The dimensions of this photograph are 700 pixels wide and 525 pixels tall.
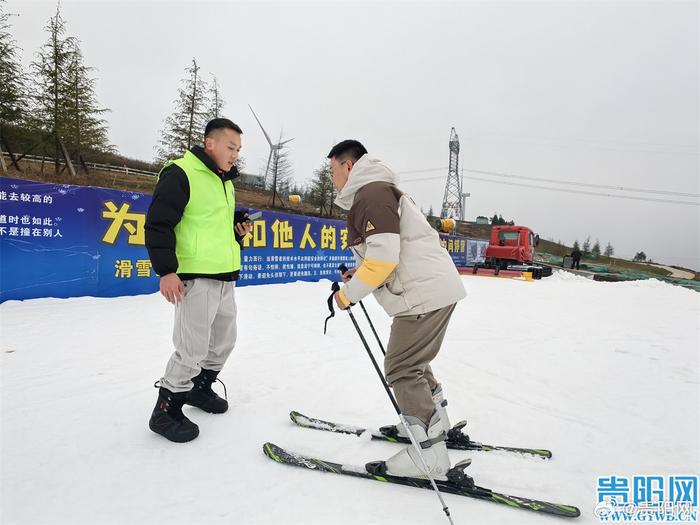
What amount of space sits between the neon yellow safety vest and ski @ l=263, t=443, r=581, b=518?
1.23 metres

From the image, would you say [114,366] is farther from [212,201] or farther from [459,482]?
[459,482]

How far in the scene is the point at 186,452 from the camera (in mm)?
2160

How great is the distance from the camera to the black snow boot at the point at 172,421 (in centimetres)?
225

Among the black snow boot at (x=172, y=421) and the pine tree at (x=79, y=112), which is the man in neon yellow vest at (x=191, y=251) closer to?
the black snow boot at (x=172, y=421)

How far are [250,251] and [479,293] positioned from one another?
22.4ft

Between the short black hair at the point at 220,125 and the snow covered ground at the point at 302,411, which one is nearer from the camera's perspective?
the snow covered ground at the point at 302,411

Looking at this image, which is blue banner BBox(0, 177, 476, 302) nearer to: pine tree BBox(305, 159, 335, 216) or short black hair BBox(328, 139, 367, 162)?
short black hair BBox(328, 139, 367, 162)

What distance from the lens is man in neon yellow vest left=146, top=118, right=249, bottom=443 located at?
7.18 ft

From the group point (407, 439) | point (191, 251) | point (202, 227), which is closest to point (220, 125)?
point (202, 227)

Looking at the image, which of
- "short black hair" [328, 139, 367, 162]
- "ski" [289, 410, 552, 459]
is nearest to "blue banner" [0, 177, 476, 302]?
"ski" [289, 410, 552, 459]

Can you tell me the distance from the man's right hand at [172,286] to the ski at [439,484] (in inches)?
43.2

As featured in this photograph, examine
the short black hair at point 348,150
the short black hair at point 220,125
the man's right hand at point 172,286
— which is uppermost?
the short black hair at point 220,125

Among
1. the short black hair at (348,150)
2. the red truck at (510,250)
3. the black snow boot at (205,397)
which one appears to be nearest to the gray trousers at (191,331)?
the black snow boot at (205,397)

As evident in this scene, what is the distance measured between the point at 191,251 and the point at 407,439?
76.5 inches
